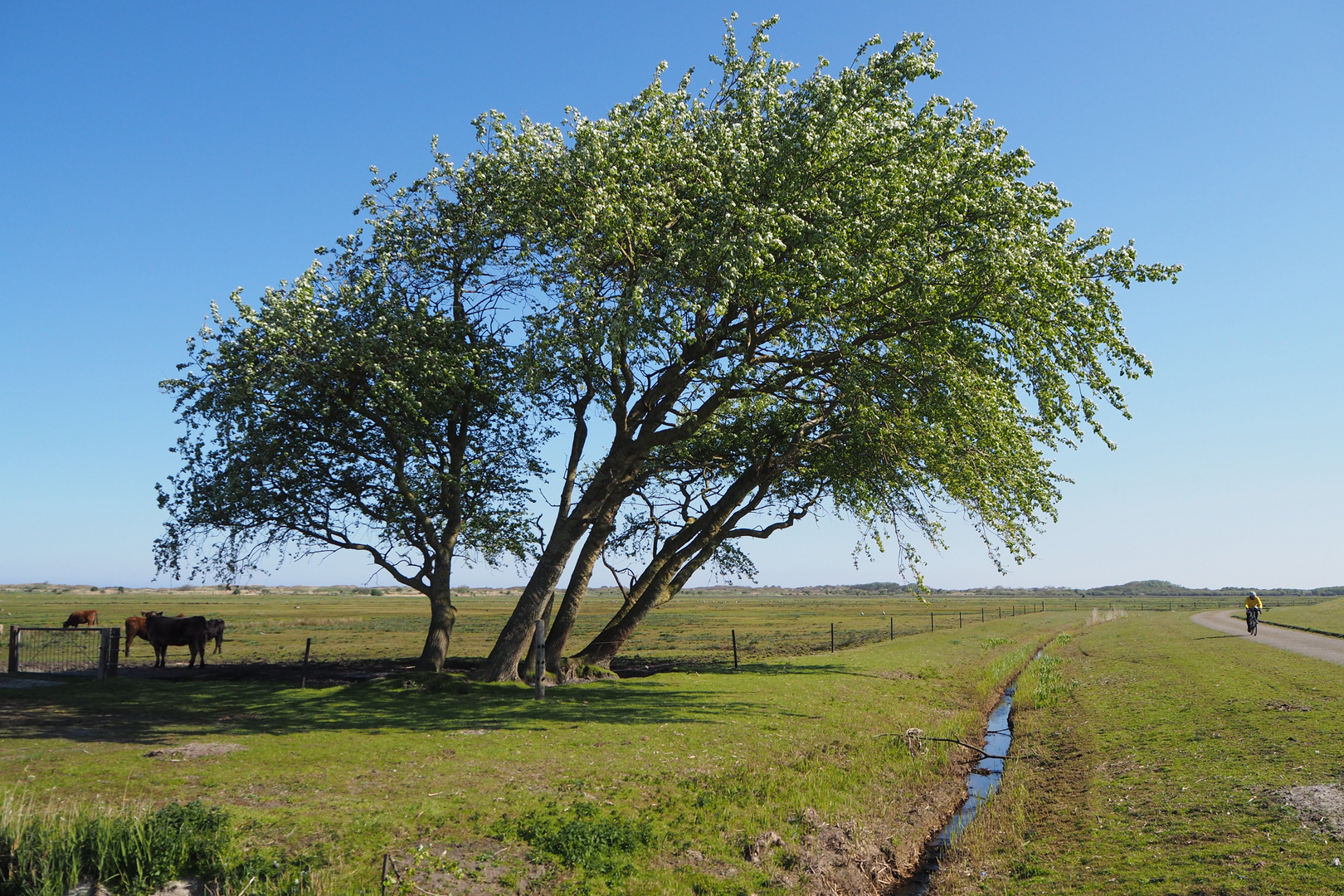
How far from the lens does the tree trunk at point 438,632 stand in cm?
2620

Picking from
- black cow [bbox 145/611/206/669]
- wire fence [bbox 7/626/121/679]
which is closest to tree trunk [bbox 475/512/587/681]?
wire fence [bbox 7/626/121/679]

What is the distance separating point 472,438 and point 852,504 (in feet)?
44.2

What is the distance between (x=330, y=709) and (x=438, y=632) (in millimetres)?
8142

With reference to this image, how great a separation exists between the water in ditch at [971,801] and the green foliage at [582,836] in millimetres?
4190

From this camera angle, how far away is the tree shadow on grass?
15.4 meters

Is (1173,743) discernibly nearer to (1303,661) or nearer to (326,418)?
(1303,661)

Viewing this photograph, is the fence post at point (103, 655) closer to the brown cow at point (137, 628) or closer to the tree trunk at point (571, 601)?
the brown cow at point (137, 628)

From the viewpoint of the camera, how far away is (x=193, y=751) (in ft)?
43.0

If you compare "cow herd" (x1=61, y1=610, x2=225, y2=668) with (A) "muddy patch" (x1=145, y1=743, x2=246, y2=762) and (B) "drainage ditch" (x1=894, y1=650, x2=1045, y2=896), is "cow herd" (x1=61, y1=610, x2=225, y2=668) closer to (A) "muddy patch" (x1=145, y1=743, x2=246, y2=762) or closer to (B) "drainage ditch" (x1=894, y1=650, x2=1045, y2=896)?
(A) "muddy patch" (x1=145, y1=743, x2=246, y2=762)

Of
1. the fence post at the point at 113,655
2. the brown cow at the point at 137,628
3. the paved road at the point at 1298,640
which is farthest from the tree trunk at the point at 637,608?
the paved road at the point at 1298,640

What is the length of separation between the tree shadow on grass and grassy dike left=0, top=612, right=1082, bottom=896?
0.10 metres

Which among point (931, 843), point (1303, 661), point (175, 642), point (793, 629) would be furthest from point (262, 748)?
point (793, 629)

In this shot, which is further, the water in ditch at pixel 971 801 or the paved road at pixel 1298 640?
the paved road at pixel 1298 640

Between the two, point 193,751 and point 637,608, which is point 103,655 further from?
point 637,608
